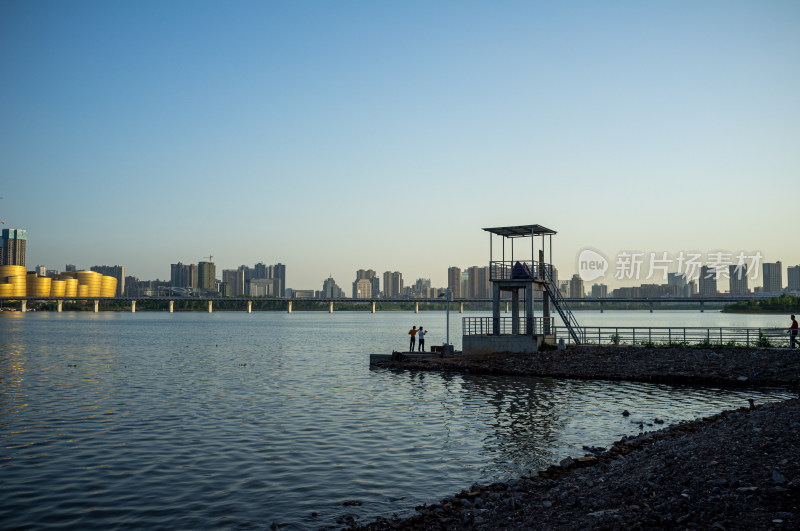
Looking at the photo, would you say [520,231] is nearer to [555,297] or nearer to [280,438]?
[555,297]

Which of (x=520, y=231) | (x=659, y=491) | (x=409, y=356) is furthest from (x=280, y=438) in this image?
(x=520, y=231)

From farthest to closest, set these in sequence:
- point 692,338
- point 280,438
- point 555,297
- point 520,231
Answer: point 692,338, point 555,297, point 520,231, point 280,438

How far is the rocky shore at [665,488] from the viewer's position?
9.07 meters

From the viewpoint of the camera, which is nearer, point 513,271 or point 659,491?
point 659,491

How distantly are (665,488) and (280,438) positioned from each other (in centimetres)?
1234

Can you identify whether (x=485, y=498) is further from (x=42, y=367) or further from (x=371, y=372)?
(x=42, y=367)

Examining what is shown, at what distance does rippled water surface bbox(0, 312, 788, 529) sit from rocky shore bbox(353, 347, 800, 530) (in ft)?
4.89

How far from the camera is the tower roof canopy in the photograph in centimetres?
4072

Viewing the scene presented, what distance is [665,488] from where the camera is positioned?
10.6 metres

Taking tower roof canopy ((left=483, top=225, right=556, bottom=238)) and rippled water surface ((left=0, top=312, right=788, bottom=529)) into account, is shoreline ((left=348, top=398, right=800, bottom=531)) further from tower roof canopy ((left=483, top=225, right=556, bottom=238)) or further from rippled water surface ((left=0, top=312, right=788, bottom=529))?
tower roof canopy ((left=483, top=225, right=556, bottom=238))

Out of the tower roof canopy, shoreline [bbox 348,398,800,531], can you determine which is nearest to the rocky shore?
shoreline [bbox 348,398,800,531]

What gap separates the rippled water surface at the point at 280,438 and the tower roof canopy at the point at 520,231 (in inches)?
447

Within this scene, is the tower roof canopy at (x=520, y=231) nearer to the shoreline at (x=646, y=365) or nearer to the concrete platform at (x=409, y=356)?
the shoreline at (x=646, y=365)

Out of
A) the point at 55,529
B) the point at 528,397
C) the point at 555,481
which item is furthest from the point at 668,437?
the point at 55,529
